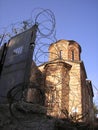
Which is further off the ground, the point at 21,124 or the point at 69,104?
the point at 69,104

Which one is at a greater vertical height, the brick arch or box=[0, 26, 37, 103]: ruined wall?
the brick arch

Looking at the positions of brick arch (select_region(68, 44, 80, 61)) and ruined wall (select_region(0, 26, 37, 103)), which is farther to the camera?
brick arch (select_region(68, 44, 80, 61))

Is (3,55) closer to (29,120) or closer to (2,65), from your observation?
(2,65)

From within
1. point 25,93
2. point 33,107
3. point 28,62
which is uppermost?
point 28,62

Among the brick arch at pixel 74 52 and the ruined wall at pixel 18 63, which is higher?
the brick arch at pixel 74 52

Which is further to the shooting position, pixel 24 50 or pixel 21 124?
pixel 24 50

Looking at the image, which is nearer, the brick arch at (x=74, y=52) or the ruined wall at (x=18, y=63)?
the ruined wall at (x=18, y=63)

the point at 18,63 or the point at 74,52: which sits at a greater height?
the point at 74,52

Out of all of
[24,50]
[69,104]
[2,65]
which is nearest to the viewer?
[24,50]

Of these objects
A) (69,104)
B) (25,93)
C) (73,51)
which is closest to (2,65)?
(25,93)

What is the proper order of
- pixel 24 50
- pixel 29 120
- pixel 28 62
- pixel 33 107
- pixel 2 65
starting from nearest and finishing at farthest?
1. pixel 29 120
2. pixel 33 107
3. pixel 28 62
4. pixel 24 50
5. pixel 2 65

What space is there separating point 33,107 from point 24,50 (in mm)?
1701

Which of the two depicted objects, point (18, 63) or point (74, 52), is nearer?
point (18, 63)

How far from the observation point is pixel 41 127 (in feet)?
10.0
